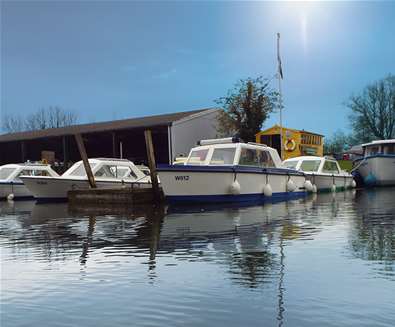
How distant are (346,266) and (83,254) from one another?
436cm

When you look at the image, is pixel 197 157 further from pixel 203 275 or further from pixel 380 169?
pixel 380 169

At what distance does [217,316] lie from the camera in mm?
4562

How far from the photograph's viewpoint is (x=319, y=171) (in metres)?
25.1

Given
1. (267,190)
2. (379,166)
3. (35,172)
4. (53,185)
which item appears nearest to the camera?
(267,190)

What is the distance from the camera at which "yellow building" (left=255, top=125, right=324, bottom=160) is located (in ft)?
109

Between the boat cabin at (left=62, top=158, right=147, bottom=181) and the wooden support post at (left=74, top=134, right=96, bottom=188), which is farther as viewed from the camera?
the boat cabin at (left=62, top=158, right=147, bottom=181)

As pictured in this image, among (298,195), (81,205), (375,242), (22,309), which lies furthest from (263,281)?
(298,195)

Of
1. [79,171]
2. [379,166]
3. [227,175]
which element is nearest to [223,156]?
[227,175]

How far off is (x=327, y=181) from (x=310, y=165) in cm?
127

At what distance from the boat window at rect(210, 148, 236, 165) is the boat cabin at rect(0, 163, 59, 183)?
11930 millimetres

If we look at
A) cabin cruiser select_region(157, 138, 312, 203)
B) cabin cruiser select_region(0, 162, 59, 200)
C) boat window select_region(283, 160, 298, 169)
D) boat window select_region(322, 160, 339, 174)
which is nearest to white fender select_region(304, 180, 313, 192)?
cabin cruiser select_region(157, 138, 312, 203)

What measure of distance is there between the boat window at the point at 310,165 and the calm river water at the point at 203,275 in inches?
542

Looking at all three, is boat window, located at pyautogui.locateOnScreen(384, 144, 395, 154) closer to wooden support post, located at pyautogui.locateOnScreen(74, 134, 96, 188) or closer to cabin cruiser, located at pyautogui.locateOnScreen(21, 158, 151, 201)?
cabin cruiser, located at pyautogui.locateOnScreen(21, 158, 151, 201)

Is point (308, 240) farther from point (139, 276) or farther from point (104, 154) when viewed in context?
point (104, 154)
